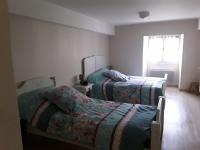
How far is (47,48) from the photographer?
10.1ft

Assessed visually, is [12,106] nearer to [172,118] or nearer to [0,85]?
[0,85]

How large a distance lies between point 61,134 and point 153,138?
42.9 inches

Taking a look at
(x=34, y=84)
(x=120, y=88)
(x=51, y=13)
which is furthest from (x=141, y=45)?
(x=34, y=84)

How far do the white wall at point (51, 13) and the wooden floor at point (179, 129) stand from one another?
72.8 inches

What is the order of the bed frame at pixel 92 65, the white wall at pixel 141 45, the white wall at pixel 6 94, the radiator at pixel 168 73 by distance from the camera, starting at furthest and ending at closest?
the radiator at pixel 168 73 → the white wall at pixel 141 45 → the bed frame at pixel 92 65 → the white wall at pixel 6 94

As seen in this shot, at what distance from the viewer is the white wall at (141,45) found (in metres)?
5.24

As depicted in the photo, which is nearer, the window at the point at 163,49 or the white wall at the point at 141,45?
the white wall at the point at 141,45

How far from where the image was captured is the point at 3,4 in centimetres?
72

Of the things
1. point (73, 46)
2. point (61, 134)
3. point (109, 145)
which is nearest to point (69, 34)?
point (73, 46)

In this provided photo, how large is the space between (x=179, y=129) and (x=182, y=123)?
283 millimetres


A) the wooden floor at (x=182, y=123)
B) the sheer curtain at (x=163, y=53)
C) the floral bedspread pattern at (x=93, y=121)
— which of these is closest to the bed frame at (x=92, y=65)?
the wooden floor at (x=182, y=123)

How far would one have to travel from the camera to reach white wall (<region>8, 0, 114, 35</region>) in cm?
237

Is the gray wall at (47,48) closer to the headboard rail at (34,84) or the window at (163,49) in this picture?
the headboard rail at (34,84)

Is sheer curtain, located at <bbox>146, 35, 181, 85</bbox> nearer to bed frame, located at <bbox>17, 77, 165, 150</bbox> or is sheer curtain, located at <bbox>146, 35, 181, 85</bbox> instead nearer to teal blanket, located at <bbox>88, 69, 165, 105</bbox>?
teal blanket, located at <bbox>88, 69, 165, 105</bbox>
